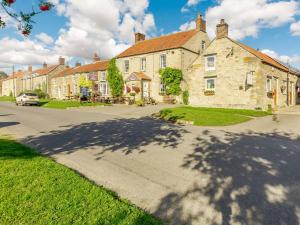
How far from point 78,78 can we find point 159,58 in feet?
68.4

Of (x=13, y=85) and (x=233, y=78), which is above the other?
(x=13, y=85)

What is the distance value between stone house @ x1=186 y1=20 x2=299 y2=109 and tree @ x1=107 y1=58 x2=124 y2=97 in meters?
11.9

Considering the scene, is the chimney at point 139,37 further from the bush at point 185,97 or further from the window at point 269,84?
the window at point 269,84

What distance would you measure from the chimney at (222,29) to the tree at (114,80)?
16.2 meters

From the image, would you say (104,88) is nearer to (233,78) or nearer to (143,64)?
(143,64)

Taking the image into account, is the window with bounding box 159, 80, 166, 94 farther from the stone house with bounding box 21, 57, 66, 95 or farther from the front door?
the stone house with bounding box 21, 57, 66, 95

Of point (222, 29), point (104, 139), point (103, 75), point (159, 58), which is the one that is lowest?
point (104, 139)

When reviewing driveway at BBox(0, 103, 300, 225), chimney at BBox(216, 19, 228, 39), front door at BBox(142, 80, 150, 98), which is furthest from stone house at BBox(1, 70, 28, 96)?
driveway at BBox(0, 103, 300, 225)

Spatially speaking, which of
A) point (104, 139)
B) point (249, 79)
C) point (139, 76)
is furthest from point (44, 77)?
point (104, 139)

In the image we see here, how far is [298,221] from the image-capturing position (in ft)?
12.3

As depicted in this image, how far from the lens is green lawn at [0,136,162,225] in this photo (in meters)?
3.59

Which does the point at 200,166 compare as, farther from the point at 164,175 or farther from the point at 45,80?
the point at 45,80

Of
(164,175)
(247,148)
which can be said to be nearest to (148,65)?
(247,148)

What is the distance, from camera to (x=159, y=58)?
103 feet
